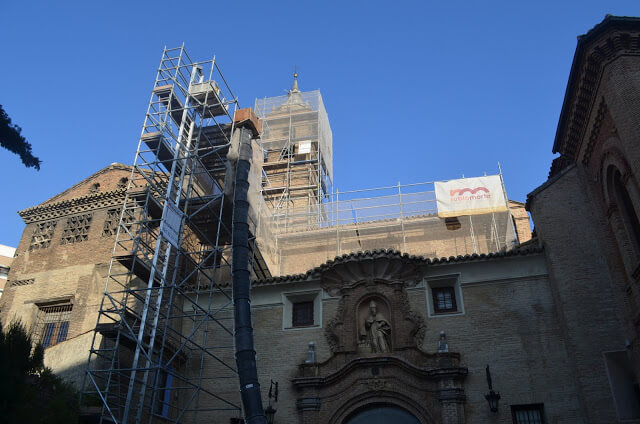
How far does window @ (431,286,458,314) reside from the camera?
17.5 metres

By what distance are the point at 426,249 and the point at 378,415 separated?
9.89 metres

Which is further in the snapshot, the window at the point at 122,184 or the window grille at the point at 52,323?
the window at the point at 122,184

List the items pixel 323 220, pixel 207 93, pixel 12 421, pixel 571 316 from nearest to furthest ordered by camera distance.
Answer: pixel 12 421
pixel 571 316
pixel 207 93
pixel 323 220

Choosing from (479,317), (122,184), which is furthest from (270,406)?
(122,184)

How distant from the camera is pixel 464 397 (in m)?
15.6

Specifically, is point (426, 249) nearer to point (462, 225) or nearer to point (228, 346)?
point (462, 225)

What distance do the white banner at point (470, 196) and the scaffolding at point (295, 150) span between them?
10863 millimetres

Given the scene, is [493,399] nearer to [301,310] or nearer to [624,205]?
[624,205]

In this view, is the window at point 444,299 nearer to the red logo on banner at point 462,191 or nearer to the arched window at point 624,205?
the arched window at point 624,205

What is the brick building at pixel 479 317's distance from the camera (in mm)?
14836

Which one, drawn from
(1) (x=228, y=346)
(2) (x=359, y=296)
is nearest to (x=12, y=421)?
(1) (x=228, y=346)

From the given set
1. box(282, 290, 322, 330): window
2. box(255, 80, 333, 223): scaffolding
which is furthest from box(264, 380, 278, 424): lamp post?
box(255, 80, 333, 223): scaffolding

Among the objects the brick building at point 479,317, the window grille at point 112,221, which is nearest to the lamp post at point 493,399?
the brick building at point 479,317

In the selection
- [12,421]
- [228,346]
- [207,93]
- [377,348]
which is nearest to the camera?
[12,421]
